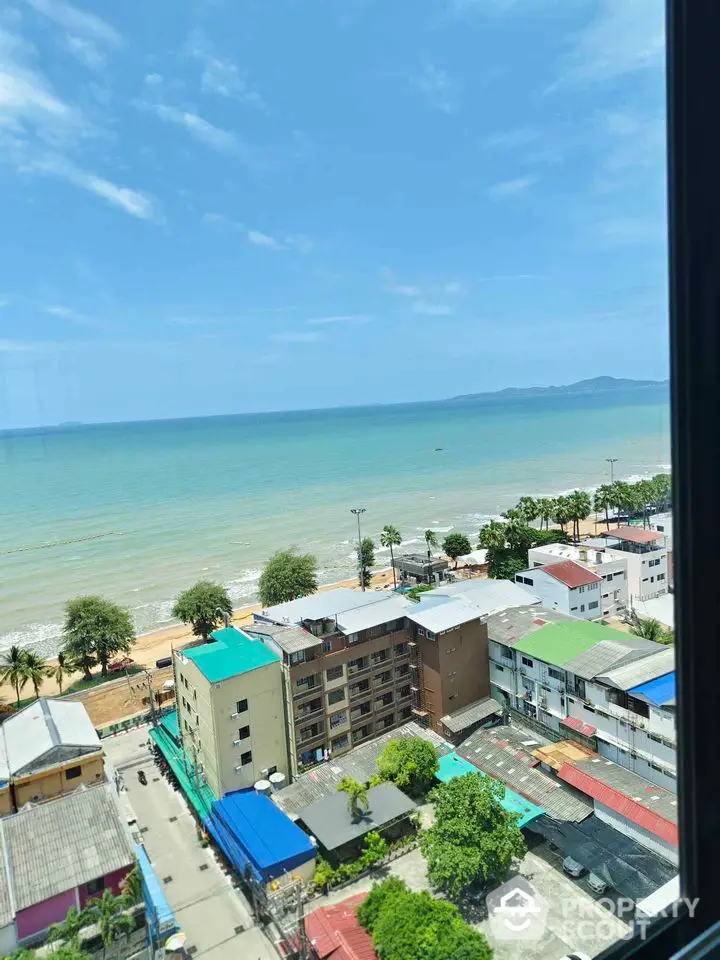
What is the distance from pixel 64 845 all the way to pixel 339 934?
1.55 metres

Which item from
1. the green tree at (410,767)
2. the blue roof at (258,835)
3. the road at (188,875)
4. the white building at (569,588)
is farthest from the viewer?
the white building at (569,588)

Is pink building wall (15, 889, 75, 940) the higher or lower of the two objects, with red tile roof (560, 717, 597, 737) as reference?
higher

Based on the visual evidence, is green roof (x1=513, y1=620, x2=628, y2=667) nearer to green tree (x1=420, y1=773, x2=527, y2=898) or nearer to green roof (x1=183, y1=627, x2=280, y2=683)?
green tree (x1=420, y1=773, x2=527, y2=898)

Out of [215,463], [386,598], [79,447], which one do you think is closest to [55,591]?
[386,598]

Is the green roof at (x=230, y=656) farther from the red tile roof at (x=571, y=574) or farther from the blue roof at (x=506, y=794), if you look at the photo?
the red tile roof at (x=571, y=574)

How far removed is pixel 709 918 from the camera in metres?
0.59

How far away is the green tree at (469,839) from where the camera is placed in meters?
3.52

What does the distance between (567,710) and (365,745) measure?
1840mm

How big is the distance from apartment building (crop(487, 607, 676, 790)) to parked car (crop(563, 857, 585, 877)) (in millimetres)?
791

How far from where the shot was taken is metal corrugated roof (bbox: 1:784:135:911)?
112 inches

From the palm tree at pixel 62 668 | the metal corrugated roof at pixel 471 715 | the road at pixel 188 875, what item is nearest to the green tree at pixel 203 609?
the palm tree at pixel 62 668

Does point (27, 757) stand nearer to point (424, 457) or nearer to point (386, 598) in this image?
point (386, 598)

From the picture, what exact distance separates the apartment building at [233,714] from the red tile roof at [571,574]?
4.83 meters

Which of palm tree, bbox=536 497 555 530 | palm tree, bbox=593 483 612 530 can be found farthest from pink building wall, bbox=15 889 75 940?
palm tree, bbox=593 483 612 530
